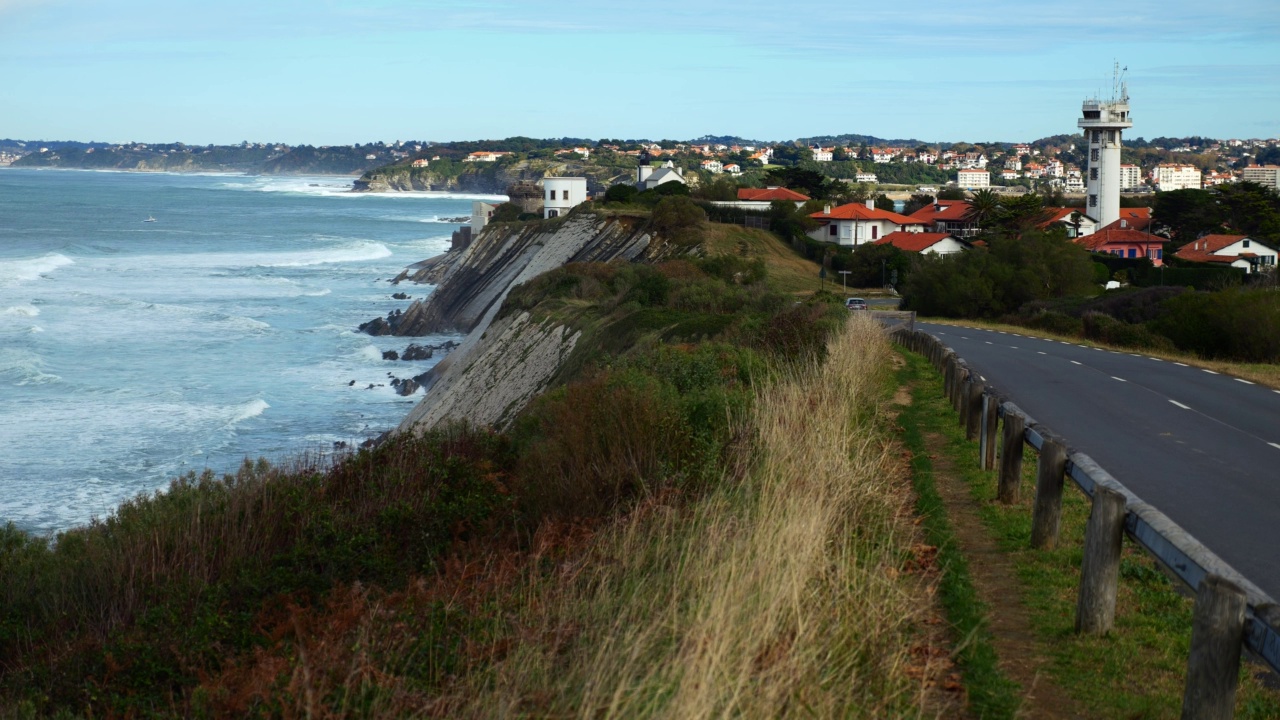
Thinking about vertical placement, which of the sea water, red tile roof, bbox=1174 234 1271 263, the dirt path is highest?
the dirt path

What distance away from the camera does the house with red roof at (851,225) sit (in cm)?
7856

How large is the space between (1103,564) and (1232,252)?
7164 cm

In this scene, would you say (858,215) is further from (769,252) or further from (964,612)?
(964,612)

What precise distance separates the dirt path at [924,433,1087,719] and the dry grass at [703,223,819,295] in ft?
148

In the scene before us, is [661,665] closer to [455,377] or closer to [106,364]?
[455,377]

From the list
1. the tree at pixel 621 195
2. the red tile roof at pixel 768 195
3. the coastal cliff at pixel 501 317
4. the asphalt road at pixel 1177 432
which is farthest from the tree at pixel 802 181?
the asphalt road at pixel 1177 432

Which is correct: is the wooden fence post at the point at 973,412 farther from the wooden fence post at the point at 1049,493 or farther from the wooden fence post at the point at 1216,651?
the wooden fence post at the point at 1216,651

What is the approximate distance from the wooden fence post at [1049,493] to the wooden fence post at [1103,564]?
5.19 ft

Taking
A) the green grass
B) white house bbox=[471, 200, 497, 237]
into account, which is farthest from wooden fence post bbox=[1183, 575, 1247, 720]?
white house bbox=[471, 200, 497, 237]

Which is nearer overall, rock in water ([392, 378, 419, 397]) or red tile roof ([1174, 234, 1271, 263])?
rock in water ([392, 378, 419, 397])

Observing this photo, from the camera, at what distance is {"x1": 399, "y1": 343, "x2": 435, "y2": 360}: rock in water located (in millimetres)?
48875

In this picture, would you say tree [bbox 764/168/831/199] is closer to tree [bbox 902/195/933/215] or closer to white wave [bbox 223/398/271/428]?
tree [bbox 902/195/933/215]

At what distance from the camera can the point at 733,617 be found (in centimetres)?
480

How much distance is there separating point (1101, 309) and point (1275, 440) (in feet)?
103
